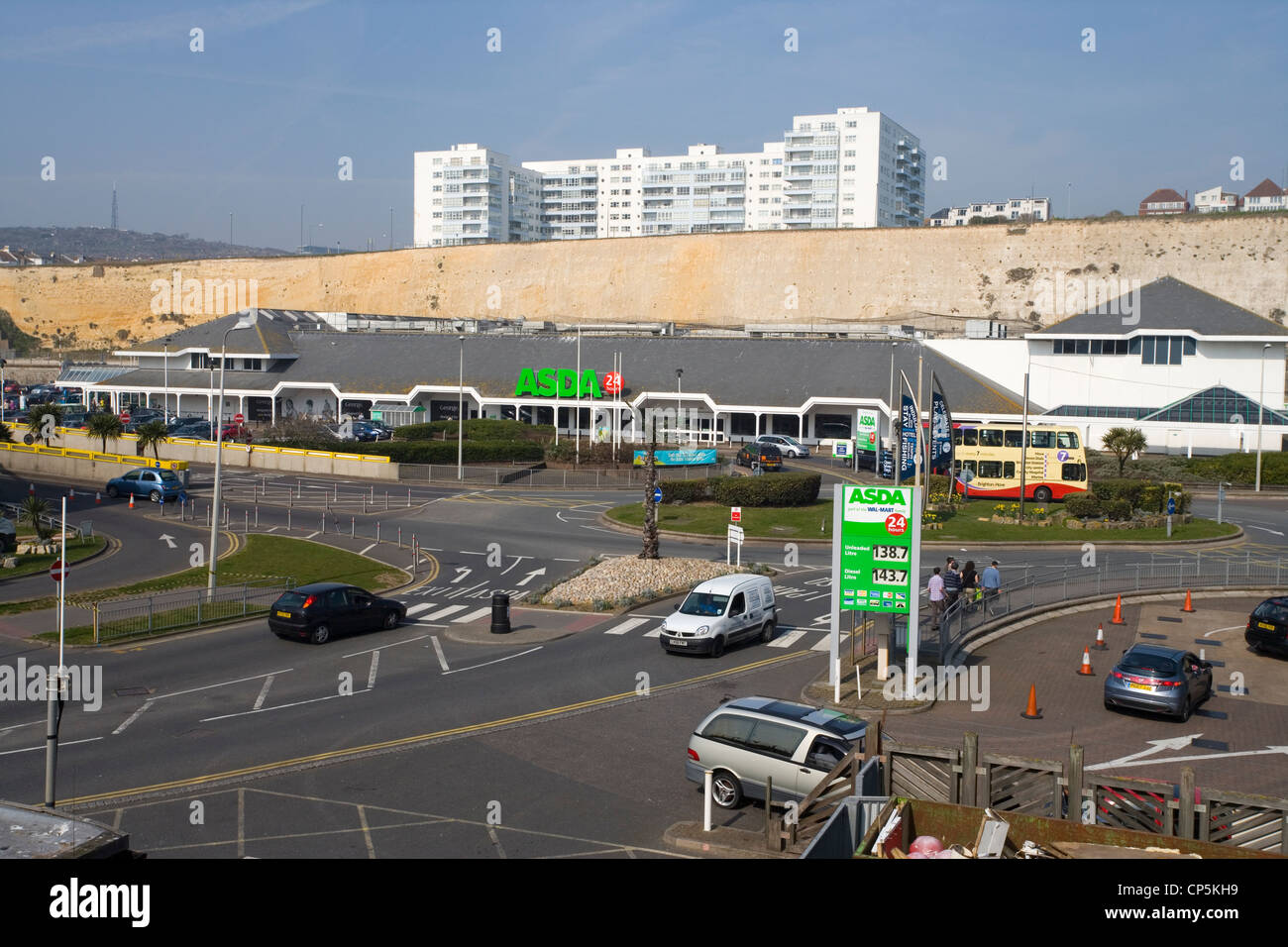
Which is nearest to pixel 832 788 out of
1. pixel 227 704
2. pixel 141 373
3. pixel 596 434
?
→ pixel 227 704

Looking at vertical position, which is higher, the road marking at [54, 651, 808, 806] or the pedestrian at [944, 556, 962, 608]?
the pedestrian at [944, 556, 962, 608]

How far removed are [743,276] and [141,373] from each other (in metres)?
64.1

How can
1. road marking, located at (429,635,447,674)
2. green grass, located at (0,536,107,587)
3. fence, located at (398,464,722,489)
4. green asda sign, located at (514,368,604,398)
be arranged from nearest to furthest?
road marking, located at (429,635,447,674) < green grass, located at (0,536,107,587) < fence, located at (398,464,722,489) < green asda sign, located at (514,368,604,398)

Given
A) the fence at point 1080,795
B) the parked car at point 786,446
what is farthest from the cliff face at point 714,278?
the fence at point 1080,795

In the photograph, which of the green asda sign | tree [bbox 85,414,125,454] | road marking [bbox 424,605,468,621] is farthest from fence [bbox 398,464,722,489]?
road marking [bbox 424,605,468,621]

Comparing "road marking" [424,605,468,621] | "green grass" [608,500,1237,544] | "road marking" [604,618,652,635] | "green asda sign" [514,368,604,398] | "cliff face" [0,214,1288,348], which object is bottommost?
"road marking" [424,605,468,621]

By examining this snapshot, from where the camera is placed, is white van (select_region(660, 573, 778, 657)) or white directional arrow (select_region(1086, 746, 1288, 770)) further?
white van (select_region(660, 573, 778, 657))

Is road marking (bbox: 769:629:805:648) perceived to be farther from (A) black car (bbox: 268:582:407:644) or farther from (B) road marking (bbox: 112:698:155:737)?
(B) road marking (bbox: 112:698:155:737)

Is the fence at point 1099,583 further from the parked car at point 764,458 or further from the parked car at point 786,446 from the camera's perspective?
the parked car at point 786,446

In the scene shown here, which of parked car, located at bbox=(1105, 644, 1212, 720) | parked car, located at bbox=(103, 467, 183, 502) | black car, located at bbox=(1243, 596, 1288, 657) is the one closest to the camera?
parked car, located at bbox=(1105, 644, 1212, 720)

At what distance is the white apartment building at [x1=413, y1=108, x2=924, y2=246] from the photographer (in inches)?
6053

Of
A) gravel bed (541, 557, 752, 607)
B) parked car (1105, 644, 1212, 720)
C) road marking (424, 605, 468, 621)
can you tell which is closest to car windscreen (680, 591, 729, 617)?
gravel bed (541, 557, 752, 607)

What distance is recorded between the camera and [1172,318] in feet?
221

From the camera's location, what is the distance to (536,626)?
2689 centimetres
